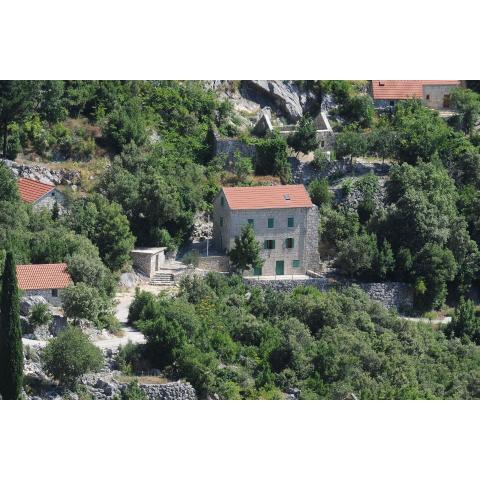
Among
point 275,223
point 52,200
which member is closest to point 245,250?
point 275,223

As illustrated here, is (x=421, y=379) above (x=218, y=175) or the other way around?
the other way around

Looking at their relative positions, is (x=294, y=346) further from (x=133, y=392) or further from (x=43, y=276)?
A: (x=43, y=276)

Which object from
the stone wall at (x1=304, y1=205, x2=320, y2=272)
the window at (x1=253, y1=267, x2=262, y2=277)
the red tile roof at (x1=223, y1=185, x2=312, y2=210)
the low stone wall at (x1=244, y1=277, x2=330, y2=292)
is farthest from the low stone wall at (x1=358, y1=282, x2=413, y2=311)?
the red tile roof at (x1=223, y1=185, x2=312, y2=210)

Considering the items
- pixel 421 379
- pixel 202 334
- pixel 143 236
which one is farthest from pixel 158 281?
pixel 421 379

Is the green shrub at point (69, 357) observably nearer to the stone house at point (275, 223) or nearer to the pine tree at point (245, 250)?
the pine tree at point (245, 250)

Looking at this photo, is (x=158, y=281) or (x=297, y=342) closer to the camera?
(x=297, y=342)

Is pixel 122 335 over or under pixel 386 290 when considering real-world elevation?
under

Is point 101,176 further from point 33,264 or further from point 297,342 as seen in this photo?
point 297,342
